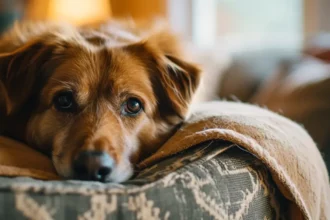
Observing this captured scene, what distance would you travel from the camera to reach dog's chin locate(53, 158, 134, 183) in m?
1.20

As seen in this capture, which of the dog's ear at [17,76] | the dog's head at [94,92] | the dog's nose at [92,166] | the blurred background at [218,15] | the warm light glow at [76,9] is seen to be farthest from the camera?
the warm light glow at [76,9]

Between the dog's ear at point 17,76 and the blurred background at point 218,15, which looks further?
the blurred background at point 218,15

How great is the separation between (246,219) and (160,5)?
3291 mm

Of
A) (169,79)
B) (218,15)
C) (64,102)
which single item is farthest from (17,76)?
(218,15)

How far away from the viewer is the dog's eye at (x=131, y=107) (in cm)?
149

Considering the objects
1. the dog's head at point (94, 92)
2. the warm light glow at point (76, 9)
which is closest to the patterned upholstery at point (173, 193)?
the dog's head at point (94, 92)

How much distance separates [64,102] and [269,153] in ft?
2.09

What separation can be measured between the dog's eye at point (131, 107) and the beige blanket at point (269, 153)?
0.18 meters

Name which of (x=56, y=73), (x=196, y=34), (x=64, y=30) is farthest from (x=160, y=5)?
(x=56, y=73)

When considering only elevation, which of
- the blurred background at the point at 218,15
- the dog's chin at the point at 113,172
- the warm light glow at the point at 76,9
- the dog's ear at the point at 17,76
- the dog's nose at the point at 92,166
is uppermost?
the dog's ear at the point at 17,76

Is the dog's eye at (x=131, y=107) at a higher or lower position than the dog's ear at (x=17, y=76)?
lower

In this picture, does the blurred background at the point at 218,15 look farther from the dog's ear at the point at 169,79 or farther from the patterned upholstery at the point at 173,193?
the patterned upholstery at the point at 173,193

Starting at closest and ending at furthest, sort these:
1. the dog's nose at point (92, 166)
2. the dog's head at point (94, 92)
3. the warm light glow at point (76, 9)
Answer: the dog's nose at point (92, 166)
the dog's head at point (94, 92)
the warm light glow at point (76, 9)

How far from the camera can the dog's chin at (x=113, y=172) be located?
3.92 feet
